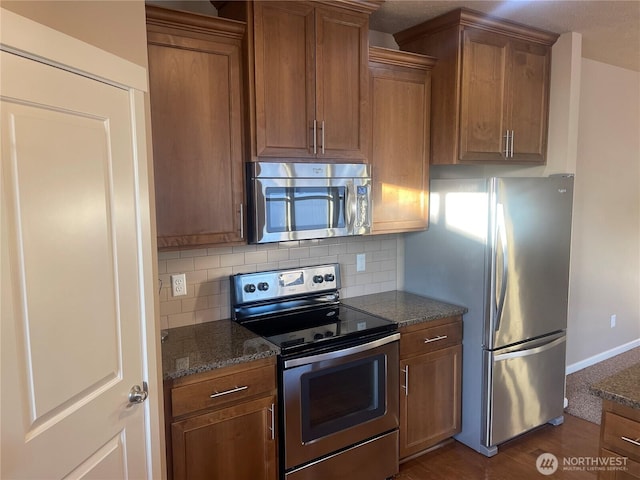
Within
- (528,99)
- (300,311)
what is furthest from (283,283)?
(528,99)

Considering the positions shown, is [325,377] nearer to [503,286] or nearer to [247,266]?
[247,266]

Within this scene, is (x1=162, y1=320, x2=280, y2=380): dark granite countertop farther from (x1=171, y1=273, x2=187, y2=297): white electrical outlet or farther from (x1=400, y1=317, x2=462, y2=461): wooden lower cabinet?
(x1=400, y1=317, x2=462, y2=461): wooden lower cabinet

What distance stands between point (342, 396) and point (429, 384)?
63 cm

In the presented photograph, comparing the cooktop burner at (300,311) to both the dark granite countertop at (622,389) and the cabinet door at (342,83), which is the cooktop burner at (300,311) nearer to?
the cabinet door at (342,83)

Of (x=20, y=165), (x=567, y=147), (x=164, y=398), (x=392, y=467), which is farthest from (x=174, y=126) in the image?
(x=567, y=147)

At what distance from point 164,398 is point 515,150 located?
2.46 metres

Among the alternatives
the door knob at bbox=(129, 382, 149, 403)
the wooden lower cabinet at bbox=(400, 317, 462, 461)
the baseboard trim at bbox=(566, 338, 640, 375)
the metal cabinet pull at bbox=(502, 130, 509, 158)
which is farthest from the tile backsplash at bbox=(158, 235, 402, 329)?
the baseboard trim at bbox=(566, 338, 640, 375)

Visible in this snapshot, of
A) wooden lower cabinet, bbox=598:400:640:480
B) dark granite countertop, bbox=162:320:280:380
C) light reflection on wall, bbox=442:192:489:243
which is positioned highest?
light reflection on wall, bbox=442:192:489:243

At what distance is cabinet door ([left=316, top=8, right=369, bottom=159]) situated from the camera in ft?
7.97

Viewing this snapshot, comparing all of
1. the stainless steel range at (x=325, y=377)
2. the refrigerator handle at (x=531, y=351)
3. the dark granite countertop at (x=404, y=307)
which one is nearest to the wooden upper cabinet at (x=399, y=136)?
the dark granite countertop at (x=404, y=307)

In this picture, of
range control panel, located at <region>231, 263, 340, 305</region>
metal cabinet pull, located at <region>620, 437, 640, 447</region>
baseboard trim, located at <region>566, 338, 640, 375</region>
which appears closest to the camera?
metal cabinet pull, located at <region>620, 437, 640, 447</region>

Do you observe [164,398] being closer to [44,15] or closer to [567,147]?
[44,15]

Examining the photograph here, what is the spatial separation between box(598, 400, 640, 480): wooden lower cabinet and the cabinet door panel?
162cm

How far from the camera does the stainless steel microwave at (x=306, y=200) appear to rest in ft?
7.54
